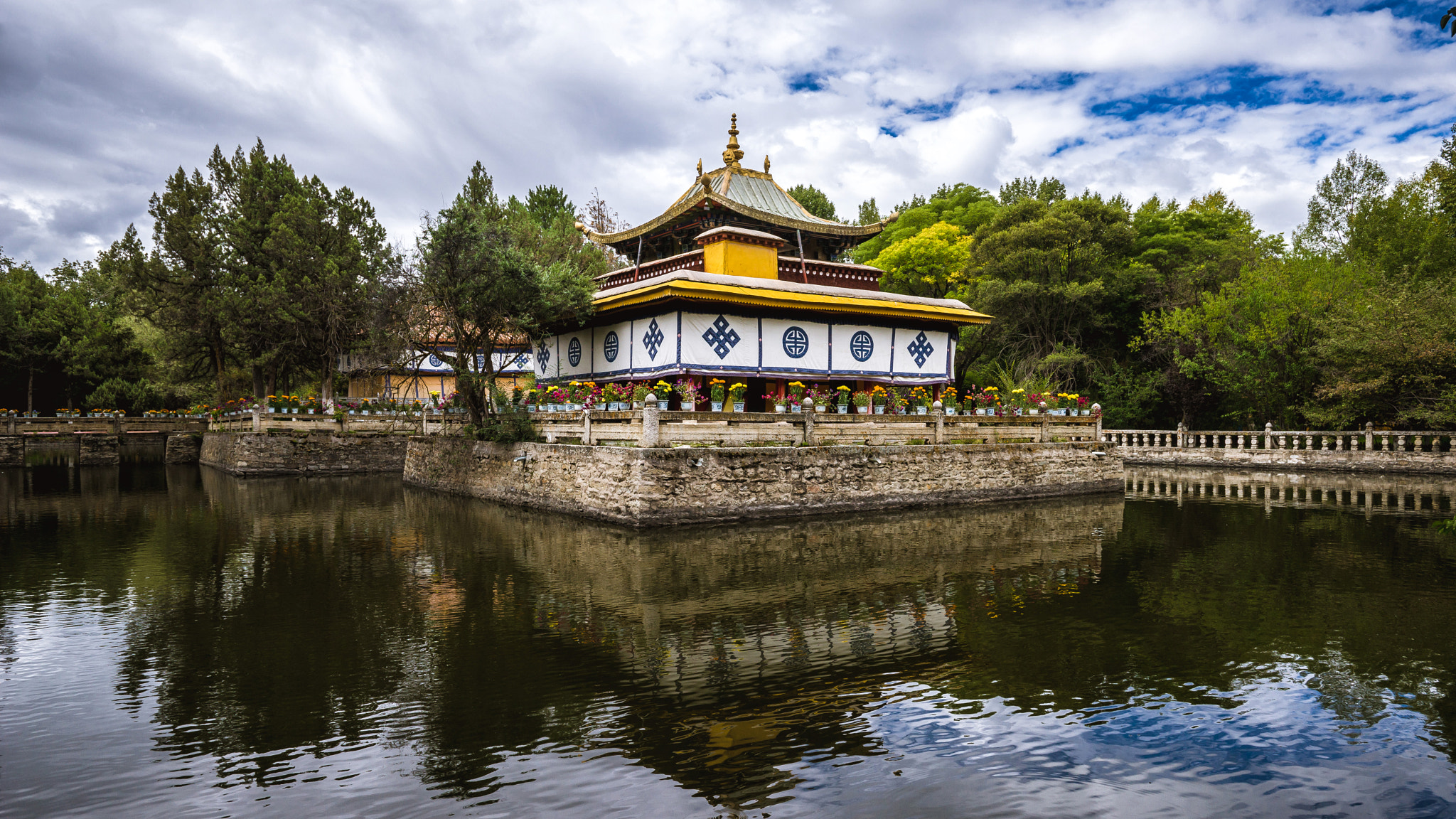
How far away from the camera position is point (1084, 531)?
1750cm

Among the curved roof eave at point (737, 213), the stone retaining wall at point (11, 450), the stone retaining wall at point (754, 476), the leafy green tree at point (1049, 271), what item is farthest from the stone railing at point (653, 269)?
the stone retaining wall at point (11, 450)

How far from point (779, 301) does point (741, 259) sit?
3057 mm

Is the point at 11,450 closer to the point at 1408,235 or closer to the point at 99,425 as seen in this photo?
the point at 99,425

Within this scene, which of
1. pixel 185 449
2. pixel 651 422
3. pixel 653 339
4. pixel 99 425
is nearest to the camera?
pixel 651 422

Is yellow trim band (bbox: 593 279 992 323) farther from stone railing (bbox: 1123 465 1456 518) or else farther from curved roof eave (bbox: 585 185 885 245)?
stone railing (bbox: 1123 465 1456 518)

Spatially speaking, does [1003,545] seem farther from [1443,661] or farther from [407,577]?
[407,577]

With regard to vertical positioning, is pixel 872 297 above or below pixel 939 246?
below

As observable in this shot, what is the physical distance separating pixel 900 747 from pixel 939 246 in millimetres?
39646

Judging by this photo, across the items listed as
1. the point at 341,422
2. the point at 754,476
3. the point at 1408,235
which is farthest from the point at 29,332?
the point at 1408,235

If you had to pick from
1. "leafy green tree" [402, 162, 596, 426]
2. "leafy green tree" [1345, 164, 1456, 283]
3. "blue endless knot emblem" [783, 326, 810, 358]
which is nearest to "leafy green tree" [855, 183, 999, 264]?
"leafy green tree" [1345, 164, 1456, 283]

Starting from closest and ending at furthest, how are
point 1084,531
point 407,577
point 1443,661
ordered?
point 1443,661 < point 407,577 < point 1084,531

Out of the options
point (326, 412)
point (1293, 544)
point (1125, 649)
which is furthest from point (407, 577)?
point (326, 412)

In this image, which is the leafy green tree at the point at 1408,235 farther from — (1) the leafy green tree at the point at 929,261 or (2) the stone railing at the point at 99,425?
(2) the stone railing at the point at 99,425

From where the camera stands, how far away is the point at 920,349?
26.2 meters
